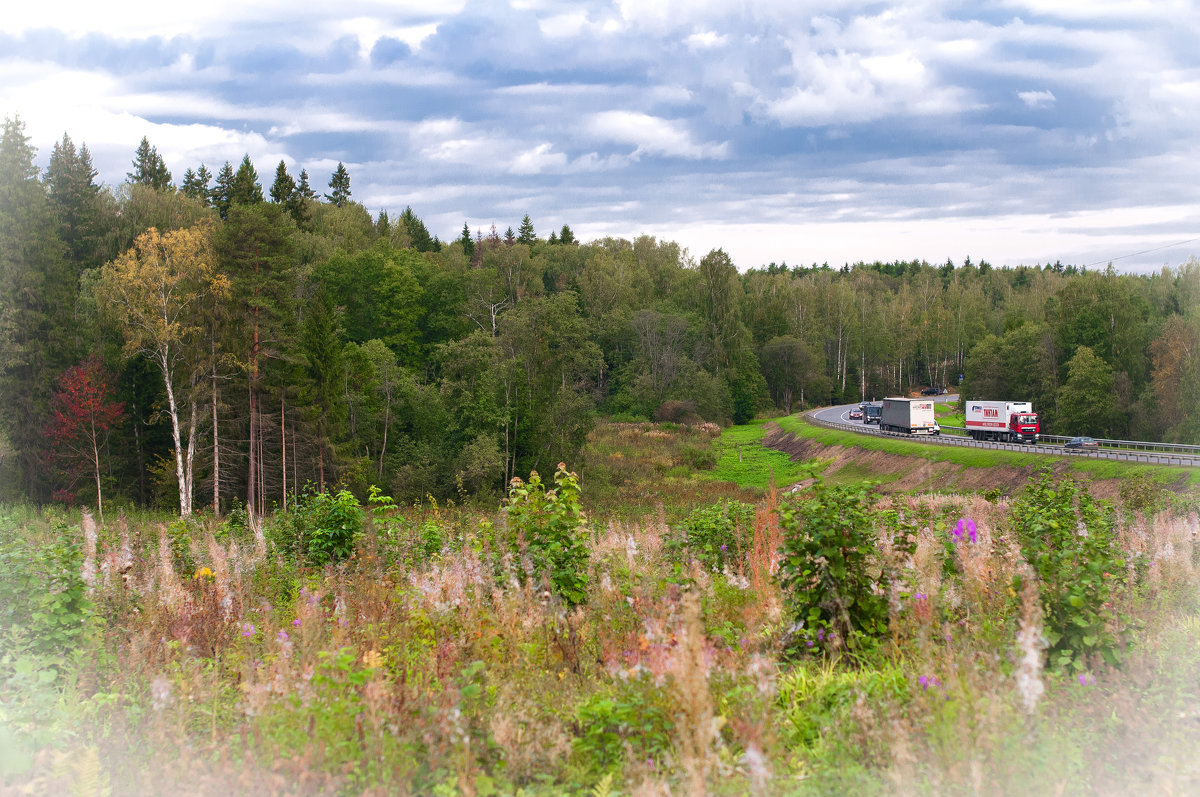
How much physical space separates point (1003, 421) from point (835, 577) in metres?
58.3

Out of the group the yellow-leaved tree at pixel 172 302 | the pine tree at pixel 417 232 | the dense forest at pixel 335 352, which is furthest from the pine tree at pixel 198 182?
the yellow-leaved tree at pixel 172 302

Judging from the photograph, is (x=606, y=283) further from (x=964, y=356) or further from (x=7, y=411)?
(x=7, y=411)

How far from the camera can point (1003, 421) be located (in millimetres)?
57875

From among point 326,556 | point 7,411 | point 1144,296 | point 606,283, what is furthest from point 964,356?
point 326,556

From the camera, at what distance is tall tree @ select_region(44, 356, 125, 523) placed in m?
36.1

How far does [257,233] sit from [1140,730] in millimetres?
37076

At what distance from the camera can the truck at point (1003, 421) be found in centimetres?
5591

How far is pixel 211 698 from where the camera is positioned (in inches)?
205

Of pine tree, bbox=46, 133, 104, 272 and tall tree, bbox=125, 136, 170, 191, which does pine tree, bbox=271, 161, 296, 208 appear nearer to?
tall tree, bbox=125, 136, 170, 191

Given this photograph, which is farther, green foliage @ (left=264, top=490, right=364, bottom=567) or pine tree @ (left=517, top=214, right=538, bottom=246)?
pine tree @ (left=517, top=214, right=538, bottom=246)

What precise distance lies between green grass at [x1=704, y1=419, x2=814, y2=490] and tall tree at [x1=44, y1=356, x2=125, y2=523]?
32863 millimetres

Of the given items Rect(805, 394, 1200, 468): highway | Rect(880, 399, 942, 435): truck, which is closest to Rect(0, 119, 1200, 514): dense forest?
Rect(805, 394, 1200, 468): highway

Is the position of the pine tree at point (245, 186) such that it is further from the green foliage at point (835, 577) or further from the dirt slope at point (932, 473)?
the green foliage at point (835, 577)

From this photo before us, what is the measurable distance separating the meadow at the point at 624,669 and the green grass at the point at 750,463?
38213 millimetres
